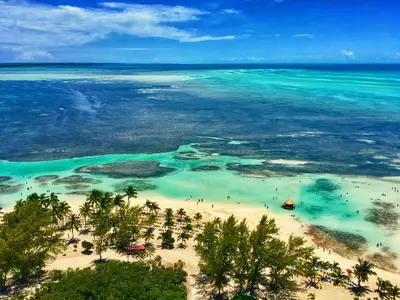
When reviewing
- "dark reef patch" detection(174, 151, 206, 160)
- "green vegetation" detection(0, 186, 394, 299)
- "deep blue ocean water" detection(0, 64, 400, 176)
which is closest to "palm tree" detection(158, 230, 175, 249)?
"green vegetation" detection(0, 186, 394, 299)

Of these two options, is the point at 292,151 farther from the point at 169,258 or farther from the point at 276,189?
the point at 169,258

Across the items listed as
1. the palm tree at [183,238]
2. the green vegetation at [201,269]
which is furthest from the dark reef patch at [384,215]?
the palm tree at [183,238]

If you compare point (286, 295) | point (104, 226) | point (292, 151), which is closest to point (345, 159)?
point (292, 151)

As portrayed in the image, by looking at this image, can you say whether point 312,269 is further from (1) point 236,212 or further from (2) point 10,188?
(2) point 10,188

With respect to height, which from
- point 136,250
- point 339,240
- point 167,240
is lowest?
point 339,240

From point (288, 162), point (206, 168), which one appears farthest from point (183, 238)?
point (288, 162)
